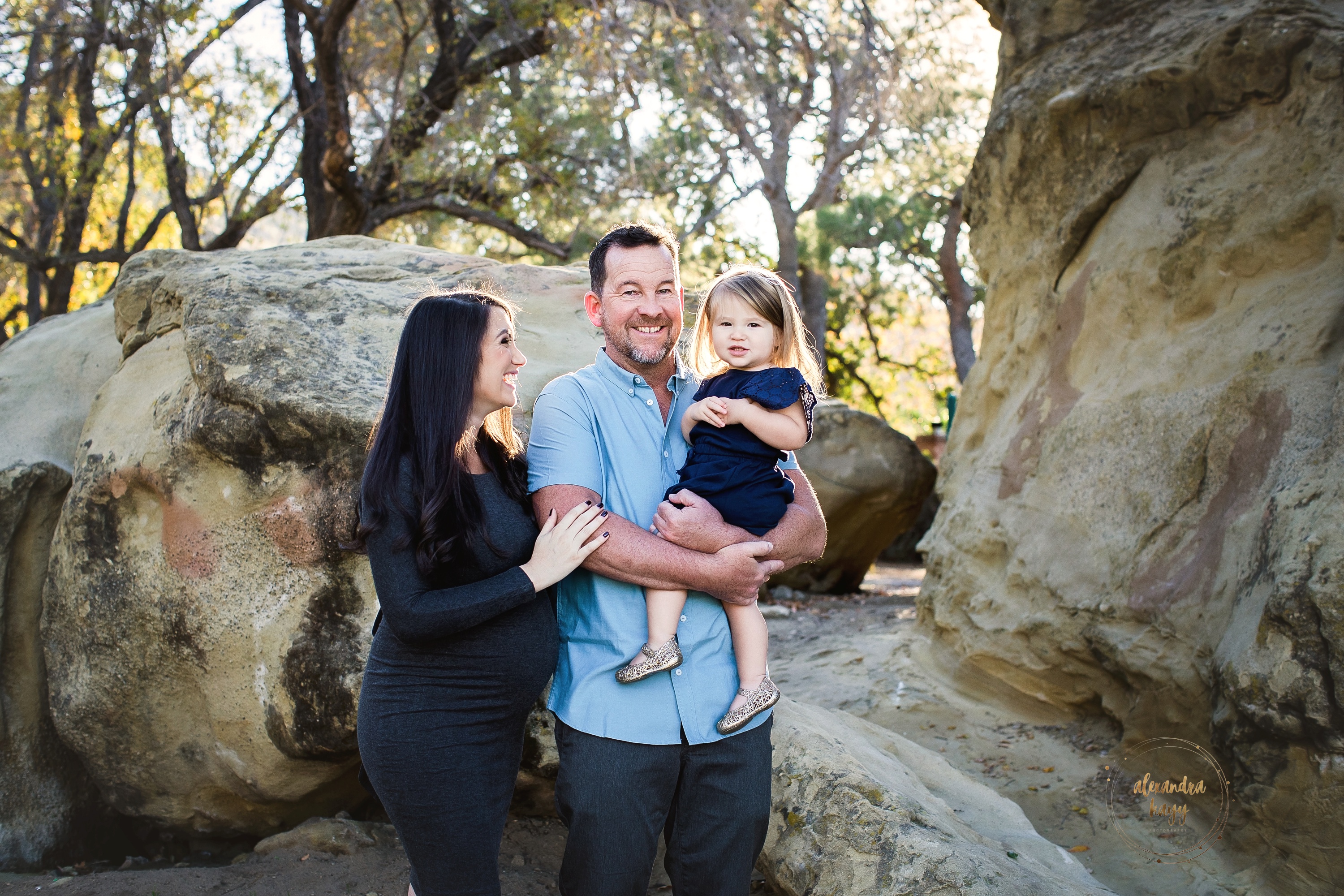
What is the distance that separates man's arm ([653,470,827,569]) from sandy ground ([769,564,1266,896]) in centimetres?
201

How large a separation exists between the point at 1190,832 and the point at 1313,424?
1.59 meters

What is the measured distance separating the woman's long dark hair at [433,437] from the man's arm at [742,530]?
43 cm

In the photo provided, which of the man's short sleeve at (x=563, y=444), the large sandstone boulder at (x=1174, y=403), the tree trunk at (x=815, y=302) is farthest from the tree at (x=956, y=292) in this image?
the man's short sleeve at (x=563, y=444)

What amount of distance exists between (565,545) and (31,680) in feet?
9.42

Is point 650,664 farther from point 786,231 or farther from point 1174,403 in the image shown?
point 786,231

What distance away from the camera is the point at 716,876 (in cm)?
230

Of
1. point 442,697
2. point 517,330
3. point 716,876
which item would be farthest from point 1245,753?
point 517,330

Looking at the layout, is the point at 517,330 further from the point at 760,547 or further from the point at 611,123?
the point at 611,123

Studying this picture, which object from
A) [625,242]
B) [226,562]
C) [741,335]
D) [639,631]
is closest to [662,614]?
[639,631]

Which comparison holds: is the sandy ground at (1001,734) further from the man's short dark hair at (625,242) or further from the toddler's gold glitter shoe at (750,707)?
the man's short dark hair at (625,242)

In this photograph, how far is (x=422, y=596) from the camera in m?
2.13

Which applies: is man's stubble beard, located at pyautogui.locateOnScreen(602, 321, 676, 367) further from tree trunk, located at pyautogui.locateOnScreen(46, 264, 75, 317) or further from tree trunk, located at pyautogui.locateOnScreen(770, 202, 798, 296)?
Result: tree trunk, located at pyautogui.locateOnScreen(46, 264, 75, 317)

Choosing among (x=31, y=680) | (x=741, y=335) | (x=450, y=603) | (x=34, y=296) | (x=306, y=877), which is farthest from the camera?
(x=34, y=296)

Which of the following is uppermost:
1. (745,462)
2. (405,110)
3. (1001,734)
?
(405,110)
